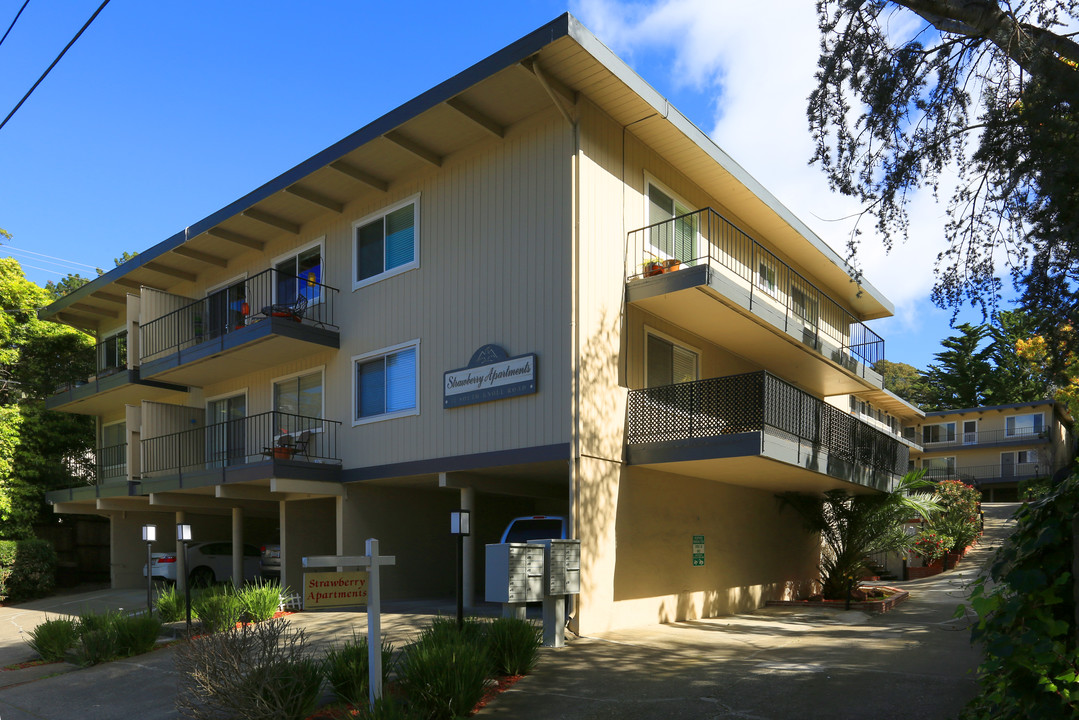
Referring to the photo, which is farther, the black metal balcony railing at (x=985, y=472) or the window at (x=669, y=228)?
the black metal balcony railing at (x=985, y=472)

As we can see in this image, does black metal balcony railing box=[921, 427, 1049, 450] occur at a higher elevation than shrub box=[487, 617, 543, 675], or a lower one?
higher

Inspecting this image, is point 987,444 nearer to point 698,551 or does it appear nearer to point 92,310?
point 698,551

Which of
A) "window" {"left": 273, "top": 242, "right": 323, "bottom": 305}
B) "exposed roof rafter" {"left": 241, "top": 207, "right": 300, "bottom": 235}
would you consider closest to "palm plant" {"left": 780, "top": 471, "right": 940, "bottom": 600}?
"window" {"left": 273, "top": 242, "right": 323, "bottom": 305}

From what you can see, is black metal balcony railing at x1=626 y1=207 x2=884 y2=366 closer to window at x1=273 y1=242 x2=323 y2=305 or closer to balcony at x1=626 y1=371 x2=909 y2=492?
balcony at x1=626 y1=371 x2=909 y2=492

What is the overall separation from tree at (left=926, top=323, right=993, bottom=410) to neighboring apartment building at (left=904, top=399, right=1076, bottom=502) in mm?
5048

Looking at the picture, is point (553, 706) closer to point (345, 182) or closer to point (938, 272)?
point (938, 272)

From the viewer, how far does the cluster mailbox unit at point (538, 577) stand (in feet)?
36.8

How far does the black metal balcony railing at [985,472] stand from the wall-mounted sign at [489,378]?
39818 millimetres

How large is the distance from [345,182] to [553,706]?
1158 cm

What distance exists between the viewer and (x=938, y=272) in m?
11.5

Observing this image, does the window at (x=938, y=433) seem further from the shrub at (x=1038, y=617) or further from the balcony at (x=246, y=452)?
the shrub at (x=1038, y=617)

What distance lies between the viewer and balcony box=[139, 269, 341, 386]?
17.2 metres

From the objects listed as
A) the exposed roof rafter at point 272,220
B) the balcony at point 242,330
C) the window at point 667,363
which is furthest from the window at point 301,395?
the window at point 667,363

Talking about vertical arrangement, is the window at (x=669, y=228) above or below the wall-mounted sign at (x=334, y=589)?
above
